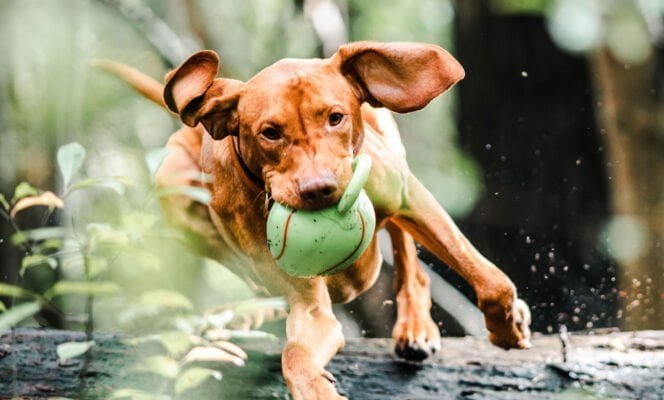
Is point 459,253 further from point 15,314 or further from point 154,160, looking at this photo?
point 15,314

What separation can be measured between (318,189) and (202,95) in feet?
2.20

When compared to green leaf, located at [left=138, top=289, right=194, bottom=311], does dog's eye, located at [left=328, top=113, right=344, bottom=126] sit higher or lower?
higher

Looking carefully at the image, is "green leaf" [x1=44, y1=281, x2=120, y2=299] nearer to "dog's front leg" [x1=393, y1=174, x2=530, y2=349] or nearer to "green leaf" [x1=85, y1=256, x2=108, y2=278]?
"green leaf" [x1=85, y1=256, x2=108, y2=278]

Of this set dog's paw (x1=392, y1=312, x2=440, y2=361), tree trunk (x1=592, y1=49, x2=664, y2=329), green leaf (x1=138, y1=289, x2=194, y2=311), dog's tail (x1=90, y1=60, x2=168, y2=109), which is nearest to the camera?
green leaf (x1=138, y1=289, x2=194, y2=311)

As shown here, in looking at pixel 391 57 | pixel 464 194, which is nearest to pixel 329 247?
pixel 391 57

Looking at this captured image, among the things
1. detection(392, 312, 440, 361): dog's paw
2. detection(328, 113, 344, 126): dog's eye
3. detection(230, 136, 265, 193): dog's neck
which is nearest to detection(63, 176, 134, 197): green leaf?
detection(328, 113, 344, 126): dog's eye

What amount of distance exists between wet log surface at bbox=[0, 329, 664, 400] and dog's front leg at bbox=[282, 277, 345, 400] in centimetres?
36

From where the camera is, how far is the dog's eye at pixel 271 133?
128 inches

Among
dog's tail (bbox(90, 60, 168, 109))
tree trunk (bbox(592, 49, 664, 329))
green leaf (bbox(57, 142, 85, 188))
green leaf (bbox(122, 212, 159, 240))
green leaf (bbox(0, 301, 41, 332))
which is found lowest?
green leaf (bbox(0, 301, 41, 332))

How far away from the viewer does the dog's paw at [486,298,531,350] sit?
400cm

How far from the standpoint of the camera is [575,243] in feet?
21.6

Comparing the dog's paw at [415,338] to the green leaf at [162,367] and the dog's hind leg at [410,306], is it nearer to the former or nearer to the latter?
the dog's hind leg at [410,306]

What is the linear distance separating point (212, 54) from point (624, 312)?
368 cm

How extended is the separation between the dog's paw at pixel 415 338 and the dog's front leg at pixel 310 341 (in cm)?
46
